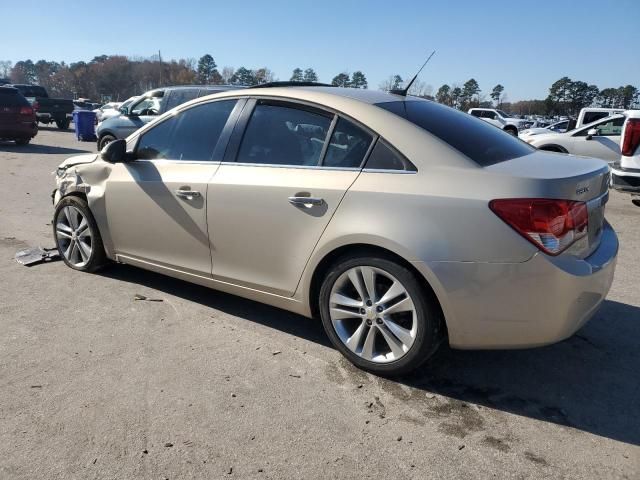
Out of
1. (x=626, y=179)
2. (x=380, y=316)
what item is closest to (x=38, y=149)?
(x=626, y=179)

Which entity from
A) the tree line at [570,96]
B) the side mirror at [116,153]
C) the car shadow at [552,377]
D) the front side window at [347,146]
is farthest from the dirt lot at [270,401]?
the tree line at [570,96]

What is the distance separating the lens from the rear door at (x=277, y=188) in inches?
127

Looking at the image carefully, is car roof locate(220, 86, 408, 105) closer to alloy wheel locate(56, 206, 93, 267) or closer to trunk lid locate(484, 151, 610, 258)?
trunk lid locate(484, 151, 610, 258)

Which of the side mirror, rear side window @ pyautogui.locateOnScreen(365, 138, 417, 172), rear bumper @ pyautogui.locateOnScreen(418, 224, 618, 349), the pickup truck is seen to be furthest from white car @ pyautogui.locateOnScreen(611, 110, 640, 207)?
the pickup truck

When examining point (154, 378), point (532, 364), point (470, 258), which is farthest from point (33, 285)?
point (532, 364)

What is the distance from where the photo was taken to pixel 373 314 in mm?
3111

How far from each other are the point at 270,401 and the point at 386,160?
→ 1.50 m

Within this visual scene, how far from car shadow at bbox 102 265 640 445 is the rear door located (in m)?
0.58

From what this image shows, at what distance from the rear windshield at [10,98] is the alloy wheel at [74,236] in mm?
12918

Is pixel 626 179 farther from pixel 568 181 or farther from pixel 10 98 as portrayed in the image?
pixel 10 98

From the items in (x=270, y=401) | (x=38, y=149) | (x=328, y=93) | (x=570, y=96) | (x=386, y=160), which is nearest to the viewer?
(x=270, y=401)

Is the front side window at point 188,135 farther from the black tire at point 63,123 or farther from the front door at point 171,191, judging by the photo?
the black tire at point 63,123

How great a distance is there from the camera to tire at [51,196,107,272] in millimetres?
4660

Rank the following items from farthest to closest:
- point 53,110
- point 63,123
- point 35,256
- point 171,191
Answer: point 63,123 < point 53,110 < point 35,256 < point 171,191
